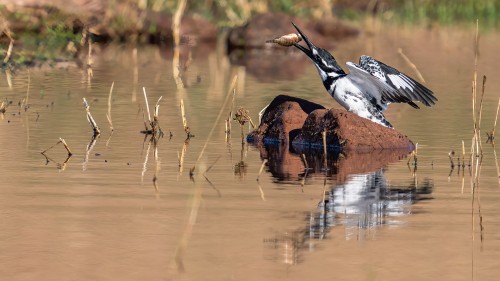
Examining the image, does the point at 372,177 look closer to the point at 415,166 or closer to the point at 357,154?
the point at 415,166

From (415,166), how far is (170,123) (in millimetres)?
3683

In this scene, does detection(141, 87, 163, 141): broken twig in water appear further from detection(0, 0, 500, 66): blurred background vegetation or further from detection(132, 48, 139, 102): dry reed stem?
detection(0, 0, 500, 66): blurred background vegetation

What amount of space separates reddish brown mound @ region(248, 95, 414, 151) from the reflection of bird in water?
57.9 inches

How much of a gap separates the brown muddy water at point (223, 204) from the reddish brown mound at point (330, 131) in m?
0.26

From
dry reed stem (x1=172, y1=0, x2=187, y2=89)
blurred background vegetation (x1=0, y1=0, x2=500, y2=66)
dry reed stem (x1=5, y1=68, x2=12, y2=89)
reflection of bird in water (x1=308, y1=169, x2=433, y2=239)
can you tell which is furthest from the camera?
blurred background vegetation (x1=0, y1=0, x2=500, y2=66)

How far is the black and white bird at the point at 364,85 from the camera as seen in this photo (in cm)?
1223

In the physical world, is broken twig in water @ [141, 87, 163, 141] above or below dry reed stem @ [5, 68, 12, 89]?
below

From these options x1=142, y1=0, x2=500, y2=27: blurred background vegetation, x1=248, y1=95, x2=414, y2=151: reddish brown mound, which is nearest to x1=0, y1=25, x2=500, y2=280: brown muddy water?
x1=248, y1=95, x2=414, y2=151: reddish brown mound

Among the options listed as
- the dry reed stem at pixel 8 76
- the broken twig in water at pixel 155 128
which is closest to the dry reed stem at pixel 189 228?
the broken twig in water at pixel 155 128

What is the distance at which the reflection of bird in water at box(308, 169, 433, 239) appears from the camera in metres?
8.09

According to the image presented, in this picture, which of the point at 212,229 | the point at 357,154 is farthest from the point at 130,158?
the point at 212,229

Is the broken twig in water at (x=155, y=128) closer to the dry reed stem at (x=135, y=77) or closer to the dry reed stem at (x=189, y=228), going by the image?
the dry reed stem at (x=189, y=228)

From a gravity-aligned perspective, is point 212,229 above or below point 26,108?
below

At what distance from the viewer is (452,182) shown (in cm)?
993
